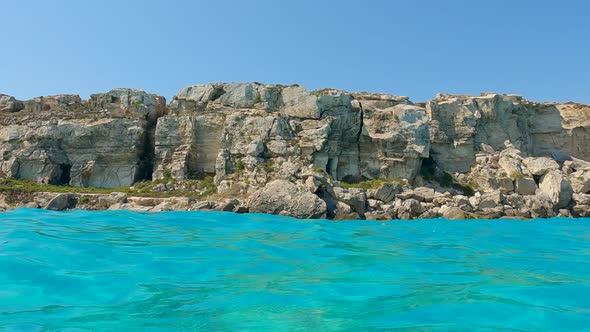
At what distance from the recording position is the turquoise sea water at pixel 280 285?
486 centimetres

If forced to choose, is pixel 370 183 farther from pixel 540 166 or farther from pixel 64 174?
pixel 64 174

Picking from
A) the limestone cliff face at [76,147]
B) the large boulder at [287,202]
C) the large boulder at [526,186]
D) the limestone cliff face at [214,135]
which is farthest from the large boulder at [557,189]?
the limestone cliff face at [76,147]

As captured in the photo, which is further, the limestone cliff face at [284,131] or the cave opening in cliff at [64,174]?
the cave opening in cliff at [64,174]

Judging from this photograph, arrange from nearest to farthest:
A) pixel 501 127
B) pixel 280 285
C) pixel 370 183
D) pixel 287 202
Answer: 1. pixel 280 285
2. pixel 287 202
3. pixel 370 183
4. pixel 501 127

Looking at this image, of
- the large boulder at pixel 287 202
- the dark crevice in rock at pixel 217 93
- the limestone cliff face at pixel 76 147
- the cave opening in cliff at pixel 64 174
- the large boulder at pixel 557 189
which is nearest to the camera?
the large boulder at pixel 287 202

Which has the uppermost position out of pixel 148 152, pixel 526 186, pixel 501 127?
pixel 501 127

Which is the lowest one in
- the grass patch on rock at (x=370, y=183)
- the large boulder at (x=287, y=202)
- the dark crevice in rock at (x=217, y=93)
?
the large boulder at (x=287, y=202)

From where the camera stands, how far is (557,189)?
28000mm

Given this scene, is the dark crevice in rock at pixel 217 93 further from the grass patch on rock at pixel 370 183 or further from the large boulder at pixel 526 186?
the large boulder at pixel 526 186

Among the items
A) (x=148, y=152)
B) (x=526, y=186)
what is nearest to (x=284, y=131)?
(x=148, y=152)

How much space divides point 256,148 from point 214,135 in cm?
484

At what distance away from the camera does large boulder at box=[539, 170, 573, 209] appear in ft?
90.7

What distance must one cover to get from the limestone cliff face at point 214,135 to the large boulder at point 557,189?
29.7 feet

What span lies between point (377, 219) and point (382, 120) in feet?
46.0
